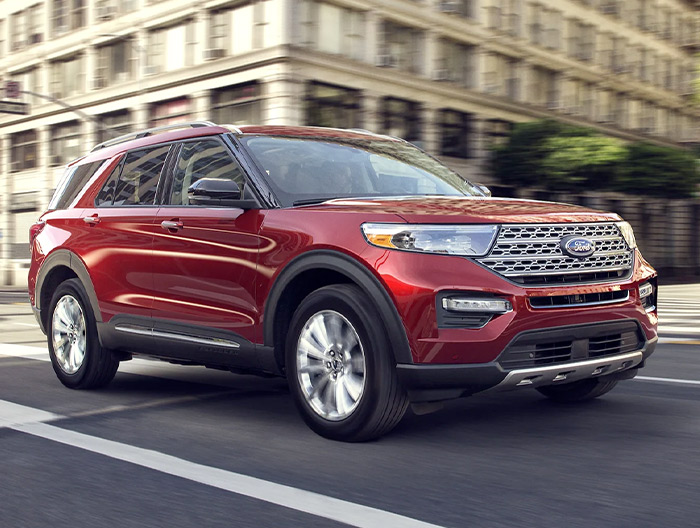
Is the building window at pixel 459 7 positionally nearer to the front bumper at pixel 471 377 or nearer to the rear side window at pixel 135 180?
the rear side window at pixel 135 180

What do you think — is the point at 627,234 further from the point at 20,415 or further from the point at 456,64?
the point at 456,64

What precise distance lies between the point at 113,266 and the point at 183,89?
26.1 meters

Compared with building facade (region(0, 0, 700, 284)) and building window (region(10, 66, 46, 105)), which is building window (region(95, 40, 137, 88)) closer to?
building facade (region(0, 0, 700, 284))

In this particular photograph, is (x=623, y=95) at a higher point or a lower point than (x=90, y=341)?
higher

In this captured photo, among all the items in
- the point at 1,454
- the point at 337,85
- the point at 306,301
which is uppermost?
the point at 337,85

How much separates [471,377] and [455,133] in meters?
30.3

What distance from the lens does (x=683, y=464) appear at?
13.9 feet

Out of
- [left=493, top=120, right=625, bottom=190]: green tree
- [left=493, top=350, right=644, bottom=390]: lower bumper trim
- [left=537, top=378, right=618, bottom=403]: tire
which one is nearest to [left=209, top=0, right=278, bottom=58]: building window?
[left=493, top=120, right=625, bottom=190]: green tree

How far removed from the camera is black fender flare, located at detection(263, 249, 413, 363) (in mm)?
4418

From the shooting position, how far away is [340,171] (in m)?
5.59

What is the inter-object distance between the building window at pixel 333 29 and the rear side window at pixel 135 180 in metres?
21.7

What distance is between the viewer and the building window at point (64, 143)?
38031 mm

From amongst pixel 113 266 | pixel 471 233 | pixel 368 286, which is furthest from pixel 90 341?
pixel 471 233

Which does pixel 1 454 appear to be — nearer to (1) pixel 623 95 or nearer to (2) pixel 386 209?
(2) pixel 386 209
